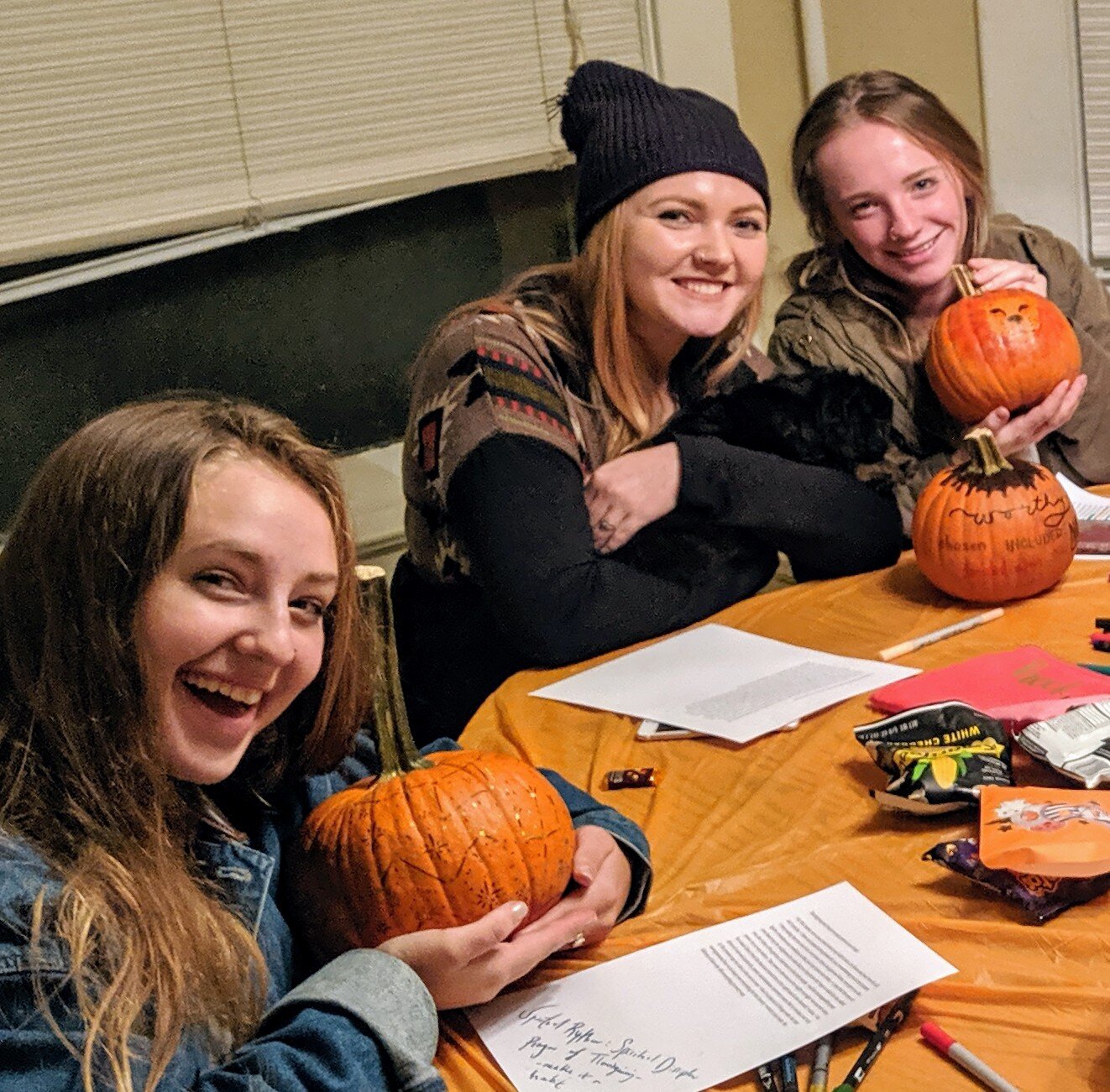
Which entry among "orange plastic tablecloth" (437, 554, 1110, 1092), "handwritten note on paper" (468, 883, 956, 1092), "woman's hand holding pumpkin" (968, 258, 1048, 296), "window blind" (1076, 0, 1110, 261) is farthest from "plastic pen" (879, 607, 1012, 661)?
"window blind" (1076, 0, 1110, 261)

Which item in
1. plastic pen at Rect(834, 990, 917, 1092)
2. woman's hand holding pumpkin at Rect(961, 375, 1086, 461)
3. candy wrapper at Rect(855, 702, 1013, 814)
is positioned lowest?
plastic pen at Rect(834, 990, 917, 1092)

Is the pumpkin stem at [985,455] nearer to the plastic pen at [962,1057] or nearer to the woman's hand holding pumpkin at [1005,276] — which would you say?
the woman's hand holding pumpkin at [1005,276]

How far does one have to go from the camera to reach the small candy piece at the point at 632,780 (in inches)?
54.5

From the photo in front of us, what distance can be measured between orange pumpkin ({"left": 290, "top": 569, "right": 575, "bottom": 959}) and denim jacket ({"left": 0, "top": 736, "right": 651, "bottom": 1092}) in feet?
0.17

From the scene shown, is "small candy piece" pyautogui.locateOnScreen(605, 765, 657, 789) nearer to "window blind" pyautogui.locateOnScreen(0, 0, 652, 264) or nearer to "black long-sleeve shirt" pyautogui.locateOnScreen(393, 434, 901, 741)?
"black long-sleeve shirt" pyautogui.locateOnScreen(393, 434, 901, 741)

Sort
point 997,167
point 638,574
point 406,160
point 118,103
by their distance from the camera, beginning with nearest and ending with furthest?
point 638,574 → point 118,103 → point 406,160 → point 997,167

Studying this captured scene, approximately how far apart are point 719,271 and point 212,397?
3.71 feet

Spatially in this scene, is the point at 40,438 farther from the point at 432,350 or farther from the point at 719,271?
the point at 719,271

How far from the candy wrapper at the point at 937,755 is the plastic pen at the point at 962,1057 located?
28cm

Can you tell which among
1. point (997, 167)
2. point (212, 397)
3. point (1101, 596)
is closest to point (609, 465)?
point (1101, 596)

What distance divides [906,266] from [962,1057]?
70.2 inches

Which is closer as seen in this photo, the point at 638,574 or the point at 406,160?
the point at 638,574

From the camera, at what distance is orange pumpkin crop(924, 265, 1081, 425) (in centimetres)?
213

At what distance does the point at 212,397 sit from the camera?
1162 millimetres
